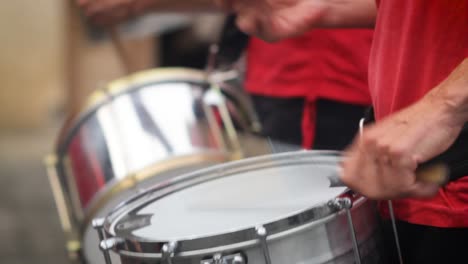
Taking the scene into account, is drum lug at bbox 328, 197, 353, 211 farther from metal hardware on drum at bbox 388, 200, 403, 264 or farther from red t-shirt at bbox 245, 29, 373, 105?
red t-shirt at bbox 245, 29, 373, 105

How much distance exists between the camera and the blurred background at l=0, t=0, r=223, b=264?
4.52m

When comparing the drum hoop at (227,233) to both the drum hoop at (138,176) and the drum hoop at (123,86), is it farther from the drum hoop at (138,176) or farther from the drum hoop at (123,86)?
the drum hoop at (123,86)

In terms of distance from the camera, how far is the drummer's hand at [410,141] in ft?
3.57

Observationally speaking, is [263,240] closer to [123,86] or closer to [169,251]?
[169,251]

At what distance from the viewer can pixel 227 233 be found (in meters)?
1.25

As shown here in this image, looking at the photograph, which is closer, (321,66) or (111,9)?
(321,66)

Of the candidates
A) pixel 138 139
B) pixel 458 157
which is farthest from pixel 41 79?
pixel 458 157

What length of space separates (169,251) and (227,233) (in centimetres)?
8

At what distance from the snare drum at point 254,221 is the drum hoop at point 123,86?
73 centimetres

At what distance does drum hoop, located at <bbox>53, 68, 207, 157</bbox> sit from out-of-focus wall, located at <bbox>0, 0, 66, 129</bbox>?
316 cm

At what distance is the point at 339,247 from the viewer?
1280mm

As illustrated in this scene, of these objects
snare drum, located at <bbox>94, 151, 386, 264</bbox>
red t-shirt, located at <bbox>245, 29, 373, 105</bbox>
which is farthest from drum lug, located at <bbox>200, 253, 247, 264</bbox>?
red t-shirt, located at <bbox>245, 29, 373, 105</bbox>

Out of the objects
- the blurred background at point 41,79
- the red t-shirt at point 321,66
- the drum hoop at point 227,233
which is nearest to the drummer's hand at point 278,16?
the drum hoop at point 227,233

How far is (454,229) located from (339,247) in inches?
6.2
